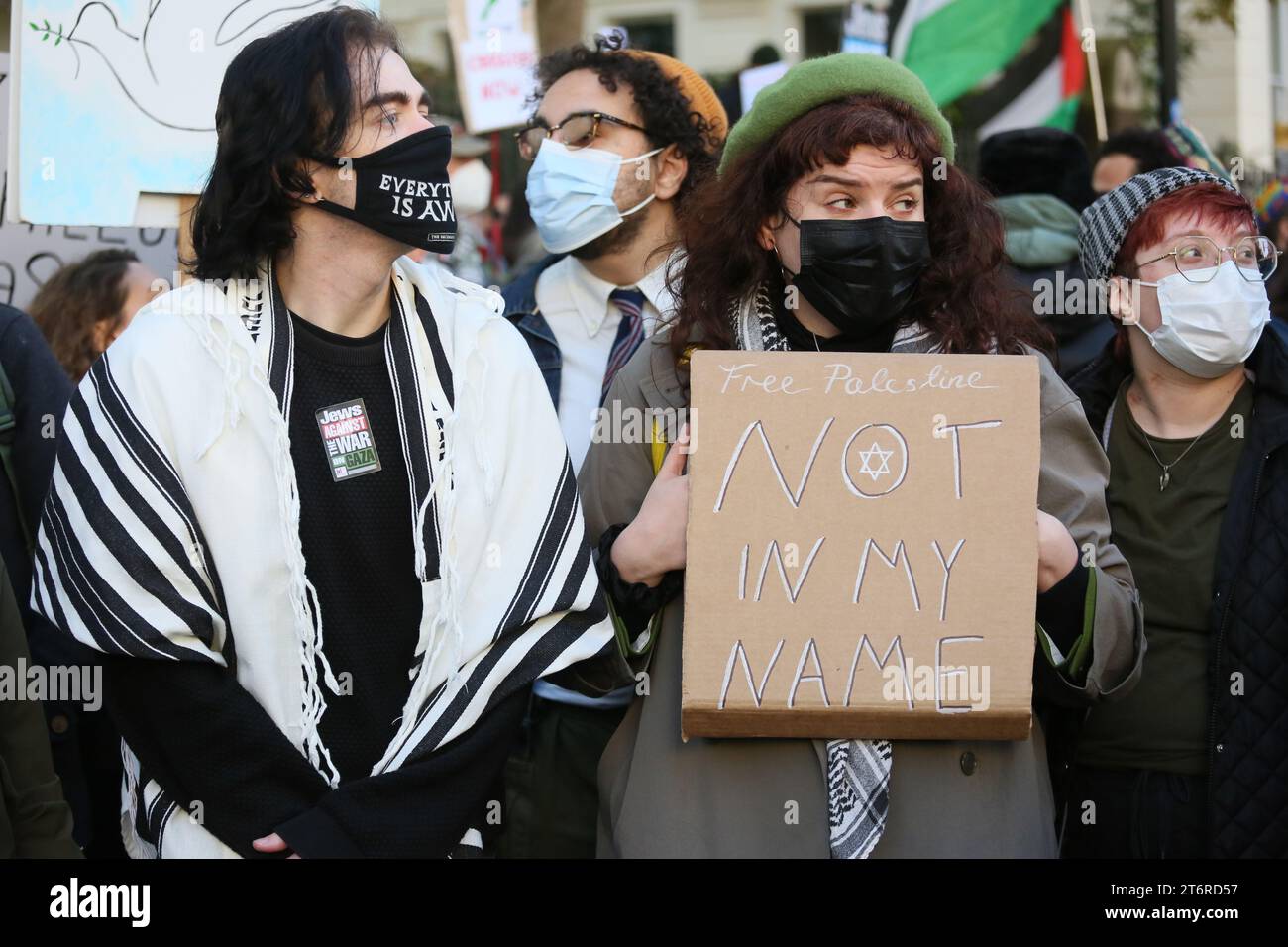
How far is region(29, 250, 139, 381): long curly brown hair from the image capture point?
4465 millimetres

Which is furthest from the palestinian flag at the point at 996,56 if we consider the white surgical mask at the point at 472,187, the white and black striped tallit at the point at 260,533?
the white and black striped tallit at the point at 260,533

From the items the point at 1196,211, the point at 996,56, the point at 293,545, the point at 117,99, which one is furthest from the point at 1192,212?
the point at 996,56

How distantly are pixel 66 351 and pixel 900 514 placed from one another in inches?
117

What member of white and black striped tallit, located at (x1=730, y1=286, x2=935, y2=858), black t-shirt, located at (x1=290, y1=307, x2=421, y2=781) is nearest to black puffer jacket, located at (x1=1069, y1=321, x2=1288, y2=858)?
white and black striped tallit, located at (x1=730, y1=286, x2=935, y2=858)

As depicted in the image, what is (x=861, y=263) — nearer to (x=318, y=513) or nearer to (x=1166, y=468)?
(x=1166, y=468)

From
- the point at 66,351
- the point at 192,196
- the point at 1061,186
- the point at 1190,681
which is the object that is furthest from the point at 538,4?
the point at 1190,681

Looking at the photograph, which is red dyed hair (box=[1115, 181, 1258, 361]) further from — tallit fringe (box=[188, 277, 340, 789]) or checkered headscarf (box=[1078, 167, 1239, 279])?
tallit fringe (box=[188, 277, 340, 789])

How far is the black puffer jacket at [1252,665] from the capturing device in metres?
2.91

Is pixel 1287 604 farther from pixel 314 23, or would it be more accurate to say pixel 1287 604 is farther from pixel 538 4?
pixel 538 4

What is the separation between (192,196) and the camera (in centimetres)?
330

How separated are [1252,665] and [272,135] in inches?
85.3

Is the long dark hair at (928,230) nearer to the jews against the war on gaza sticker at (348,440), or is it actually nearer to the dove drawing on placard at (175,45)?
the jews against the war on gaza sticker at (348,440)

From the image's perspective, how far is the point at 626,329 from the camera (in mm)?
3809

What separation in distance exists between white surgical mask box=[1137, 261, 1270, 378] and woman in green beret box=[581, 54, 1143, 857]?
466mm
